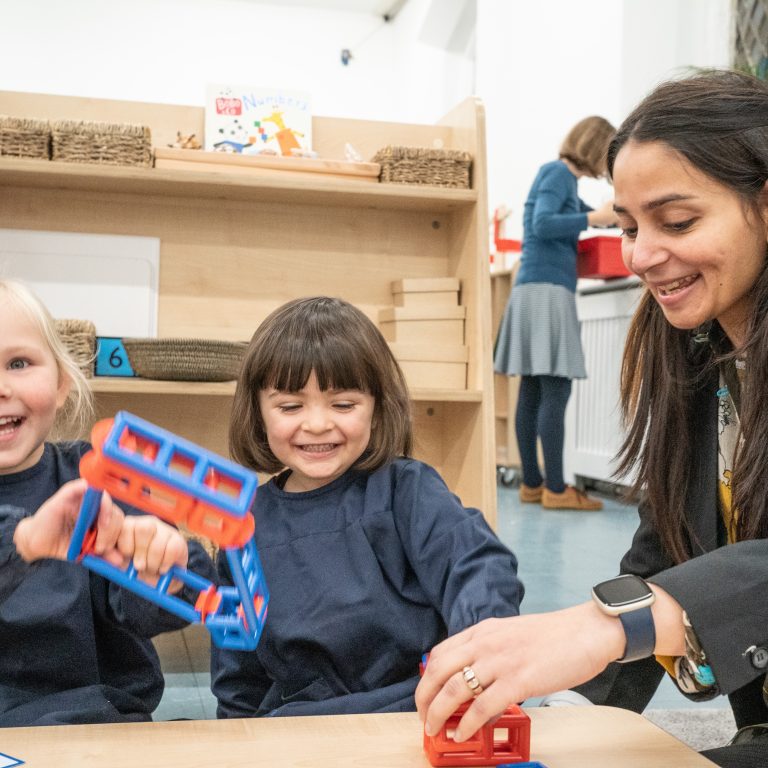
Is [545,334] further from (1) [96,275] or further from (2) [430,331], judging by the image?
(1) [96,275]

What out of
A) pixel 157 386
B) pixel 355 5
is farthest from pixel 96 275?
pixel 355 5

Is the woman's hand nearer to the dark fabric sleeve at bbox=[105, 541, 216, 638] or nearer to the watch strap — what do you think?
the watch strap

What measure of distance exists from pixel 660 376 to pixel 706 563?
38 centimetres

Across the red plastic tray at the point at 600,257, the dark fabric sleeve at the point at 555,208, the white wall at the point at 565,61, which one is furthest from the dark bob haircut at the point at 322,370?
the red plastic tray at the point at 600,257

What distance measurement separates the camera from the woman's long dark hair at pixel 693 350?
871 mm

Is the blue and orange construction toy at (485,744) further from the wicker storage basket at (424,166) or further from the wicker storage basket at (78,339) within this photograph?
the wicker storage basket at (424,166)

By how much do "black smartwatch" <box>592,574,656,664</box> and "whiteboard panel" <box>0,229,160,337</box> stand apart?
71.4 inches

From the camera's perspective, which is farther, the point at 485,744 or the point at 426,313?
the point at 426,313

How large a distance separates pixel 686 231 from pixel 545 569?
6.23 feet

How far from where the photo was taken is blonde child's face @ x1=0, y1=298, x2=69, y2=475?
3.36 feet

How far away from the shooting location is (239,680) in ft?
3.57

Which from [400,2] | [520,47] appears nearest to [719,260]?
[520,47]

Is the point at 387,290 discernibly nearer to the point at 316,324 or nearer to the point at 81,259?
the point at 81,259

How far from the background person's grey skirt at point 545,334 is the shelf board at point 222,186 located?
1.36m
